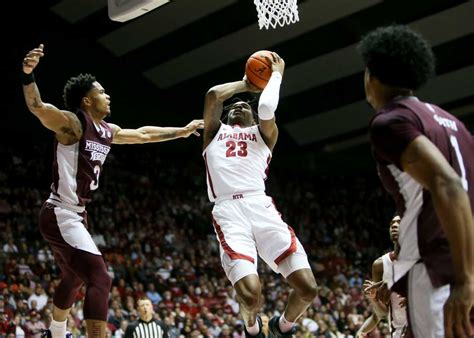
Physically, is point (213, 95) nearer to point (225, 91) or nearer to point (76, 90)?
point (225, 91)

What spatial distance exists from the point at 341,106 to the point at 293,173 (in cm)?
369

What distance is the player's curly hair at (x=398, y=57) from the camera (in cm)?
278

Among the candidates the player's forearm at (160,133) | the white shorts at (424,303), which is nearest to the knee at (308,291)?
the player's forearm at (160,133)

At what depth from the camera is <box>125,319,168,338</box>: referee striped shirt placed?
9789mm

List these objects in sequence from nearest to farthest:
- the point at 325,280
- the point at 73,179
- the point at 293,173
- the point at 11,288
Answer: the point at 73,179 → the point at 11,288 → the point at 325,280 → the point at 293,173

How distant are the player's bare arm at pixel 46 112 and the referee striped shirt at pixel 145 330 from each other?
4.72m

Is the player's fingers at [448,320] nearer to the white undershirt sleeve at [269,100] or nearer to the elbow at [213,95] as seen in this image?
the white undershirt sleeve at [269,100]

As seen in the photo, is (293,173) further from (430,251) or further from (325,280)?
(430,251)

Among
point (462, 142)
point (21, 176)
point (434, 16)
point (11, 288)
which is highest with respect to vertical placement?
point (434, 16)

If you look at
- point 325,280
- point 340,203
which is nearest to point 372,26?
point 325,280

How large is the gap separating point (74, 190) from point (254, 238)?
1550mm

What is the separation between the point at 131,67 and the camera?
A: 21.0 meters

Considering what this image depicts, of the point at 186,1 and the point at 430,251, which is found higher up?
the point at 186,1

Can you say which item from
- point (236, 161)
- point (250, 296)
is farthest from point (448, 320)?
point (236, 161)
